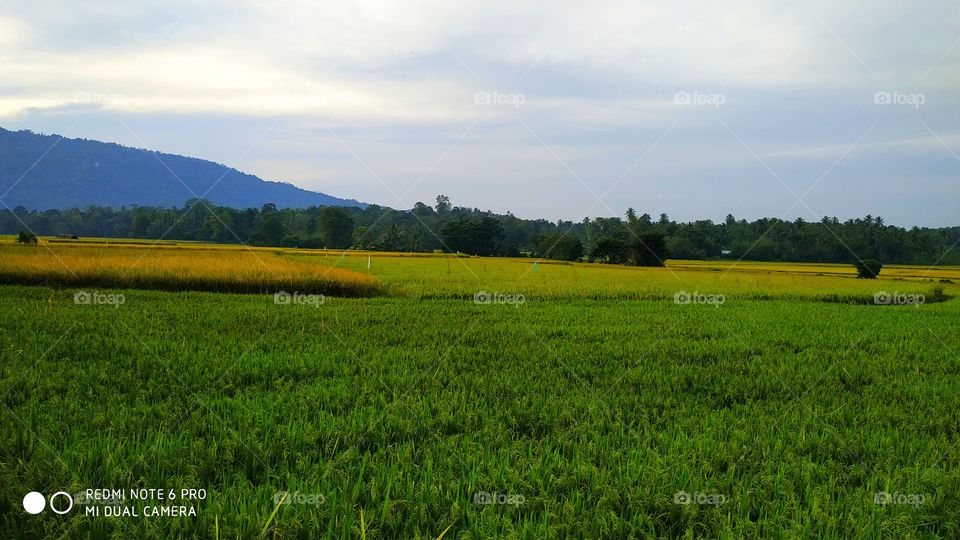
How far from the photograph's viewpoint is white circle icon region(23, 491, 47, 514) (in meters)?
3.33

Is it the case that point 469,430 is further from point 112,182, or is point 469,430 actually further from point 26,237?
point 112,182

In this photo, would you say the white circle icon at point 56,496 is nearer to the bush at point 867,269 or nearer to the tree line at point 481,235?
the tree line at point 481,235

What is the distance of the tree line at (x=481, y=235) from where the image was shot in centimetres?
5250

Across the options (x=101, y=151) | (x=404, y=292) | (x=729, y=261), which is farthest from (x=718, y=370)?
(x=101, y=151)

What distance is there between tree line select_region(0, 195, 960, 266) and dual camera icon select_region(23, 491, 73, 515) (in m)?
43.6

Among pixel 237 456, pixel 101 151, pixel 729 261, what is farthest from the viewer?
pixel 101 151

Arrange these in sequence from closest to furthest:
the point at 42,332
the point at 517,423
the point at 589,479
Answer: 1. the point at 589,479
2. the point at 517,423
3. the point at 42,332

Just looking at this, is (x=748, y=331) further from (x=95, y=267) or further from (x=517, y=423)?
(x=95, y=267)

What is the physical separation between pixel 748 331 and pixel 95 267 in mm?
20923

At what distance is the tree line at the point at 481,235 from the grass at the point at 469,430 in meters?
38.8

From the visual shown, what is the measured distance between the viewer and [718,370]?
8281mm

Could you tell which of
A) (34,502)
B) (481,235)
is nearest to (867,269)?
(481,235)

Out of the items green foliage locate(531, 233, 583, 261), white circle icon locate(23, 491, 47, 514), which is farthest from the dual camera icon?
green foliage locate(531, 233, 583, 261)

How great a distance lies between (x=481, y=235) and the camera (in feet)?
201
